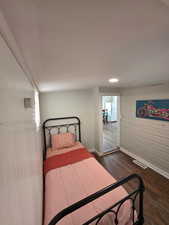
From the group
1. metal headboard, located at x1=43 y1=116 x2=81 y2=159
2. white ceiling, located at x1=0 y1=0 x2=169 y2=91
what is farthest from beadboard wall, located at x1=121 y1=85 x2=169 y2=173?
white ceiling, located at x1=0 y1=0 x2=169 y2=91

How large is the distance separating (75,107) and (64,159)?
1.58 metres

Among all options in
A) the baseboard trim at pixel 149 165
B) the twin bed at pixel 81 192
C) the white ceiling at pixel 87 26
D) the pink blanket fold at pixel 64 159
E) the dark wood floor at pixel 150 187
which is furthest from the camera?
the baseboard trim at pixel 149 165

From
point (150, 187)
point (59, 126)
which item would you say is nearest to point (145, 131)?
point (150, 187)

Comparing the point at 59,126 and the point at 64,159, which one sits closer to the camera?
the point at 64,159

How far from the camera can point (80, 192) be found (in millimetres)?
1405

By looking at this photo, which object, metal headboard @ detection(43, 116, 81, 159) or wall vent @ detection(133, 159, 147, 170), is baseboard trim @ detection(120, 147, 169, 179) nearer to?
wall vent @ detection(133, 159, 147, 170)

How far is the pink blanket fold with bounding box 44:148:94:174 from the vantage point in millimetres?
2018

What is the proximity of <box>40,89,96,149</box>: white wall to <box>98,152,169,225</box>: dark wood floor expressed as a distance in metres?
0.94

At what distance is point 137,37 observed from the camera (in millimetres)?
571

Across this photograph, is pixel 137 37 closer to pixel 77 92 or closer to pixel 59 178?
pixel 59 178

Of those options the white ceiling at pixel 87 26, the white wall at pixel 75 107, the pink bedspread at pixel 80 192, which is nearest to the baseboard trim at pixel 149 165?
the white wall at pixel 75 107

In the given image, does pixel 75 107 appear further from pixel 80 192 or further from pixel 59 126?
pixel 80 192

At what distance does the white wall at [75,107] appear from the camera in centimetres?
299

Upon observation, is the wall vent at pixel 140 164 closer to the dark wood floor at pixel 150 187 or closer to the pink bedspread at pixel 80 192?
the dark wood floor at pixel 150 187
